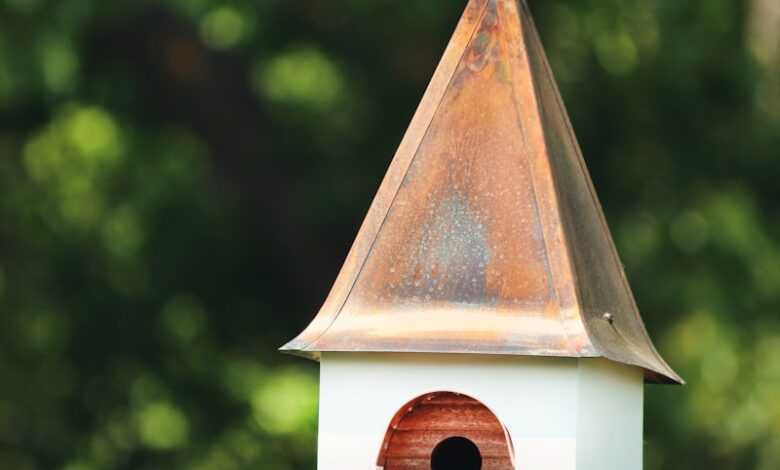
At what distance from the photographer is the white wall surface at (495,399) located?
873cm

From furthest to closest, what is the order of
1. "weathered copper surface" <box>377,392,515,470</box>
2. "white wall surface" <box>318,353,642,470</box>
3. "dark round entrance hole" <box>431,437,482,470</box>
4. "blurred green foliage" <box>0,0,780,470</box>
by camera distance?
"blurred green foliage" <box>0,0,780,470</box> < "dark round entrance hole" <box>431,437,482,470</box> < "weathered copper surface" <box>377,392,515,470</box> < "white wall surface" <box>318,353,642,470</box>

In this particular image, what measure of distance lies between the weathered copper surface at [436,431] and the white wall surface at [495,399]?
3.3 inches

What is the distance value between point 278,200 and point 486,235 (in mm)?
7871

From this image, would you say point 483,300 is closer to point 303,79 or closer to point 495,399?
point 495,399

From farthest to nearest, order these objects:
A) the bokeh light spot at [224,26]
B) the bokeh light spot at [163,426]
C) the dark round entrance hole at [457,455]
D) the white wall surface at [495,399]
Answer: the bokeh light spot at [163,426] < the bokeh light spot at [224,26] < the dark round entrance hole at [457,455] < the white wall surface at [495,399]

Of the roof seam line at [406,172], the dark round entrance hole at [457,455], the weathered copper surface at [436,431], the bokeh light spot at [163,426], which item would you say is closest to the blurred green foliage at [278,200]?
the bokeh light spot at [163,426]

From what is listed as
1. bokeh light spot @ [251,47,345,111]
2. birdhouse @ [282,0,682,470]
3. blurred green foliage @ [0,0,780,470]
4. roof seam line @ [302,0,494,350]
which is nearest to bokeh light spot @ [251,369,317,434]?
blurred green foliage @ [0,0,780,470]

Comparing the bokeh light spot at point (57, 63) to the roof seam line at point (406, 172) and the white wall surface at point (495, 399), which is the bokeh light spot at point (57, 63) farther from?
the white wall surface at point (495, 399)

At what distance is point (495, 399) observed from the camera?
8.79 metres

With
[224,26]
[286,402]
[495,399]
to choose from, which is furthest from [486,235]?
[224,26]

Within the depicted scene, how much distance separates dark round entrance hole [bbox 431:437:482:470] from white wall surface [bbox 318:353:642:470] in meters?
0.47

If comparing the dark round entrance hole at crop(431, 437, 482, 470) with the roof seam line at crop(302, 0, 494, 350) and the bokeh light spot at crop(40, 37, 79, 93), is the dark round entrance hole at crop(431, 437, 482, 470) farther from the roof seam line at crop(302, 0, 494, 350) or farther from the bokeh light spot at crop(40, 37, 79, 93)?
the bokeh light spot at crop(40, 37, 79, 93)

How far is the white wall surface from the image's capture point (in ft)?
28.6

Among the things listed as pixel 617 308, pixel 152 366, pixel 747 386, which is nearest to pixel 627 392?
pixel 617 308
